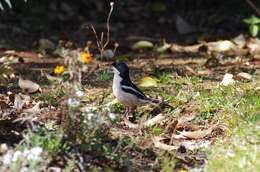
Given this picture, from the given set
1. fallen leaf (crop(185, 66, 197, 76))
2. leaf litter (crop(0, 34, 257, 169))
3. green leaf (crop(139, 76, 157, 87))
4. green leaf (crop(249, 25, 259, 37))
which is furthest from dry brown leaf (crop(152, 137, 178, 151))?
green leaf (crop(249, 25, 259, 37))

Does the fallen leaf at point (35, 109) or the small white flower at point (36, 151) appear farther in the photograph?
the fallen leaf at point (35, 109)

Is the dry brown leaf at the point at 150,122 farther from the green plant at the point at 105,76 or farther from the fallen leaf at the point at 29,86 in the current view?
the green plant at the point at 105,76

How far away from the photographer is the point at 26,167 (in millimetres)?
4895

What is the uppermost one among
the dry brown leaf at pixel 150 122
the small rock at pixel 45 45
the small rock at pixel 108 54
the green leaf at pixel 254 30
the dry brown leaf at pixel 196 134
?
the green leaf at pixel 254 30

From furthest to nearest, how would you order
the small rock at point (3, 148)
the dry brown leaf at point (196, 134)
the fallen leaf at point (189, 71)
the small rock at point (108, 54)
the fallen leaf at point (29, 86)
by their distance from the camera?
the small rock at point (108, 54) → the fallen leaf at point (189, 71) → the fallen leaf at point (29, 86) → the dry brown leaf at point (196, 134) → the small rock at point (3, 148)

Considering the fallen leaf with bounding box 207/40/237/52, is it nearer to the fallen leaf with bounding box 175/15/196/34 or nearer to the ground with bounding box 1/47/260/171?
the ground with bounding box 1/47/260/171

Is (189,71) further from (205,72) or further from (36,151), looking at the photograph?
(36,151)

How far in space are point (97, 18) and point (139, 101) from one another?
17.7 ft

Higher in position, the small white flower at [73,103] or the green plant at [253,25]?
the green plant at [253,25]

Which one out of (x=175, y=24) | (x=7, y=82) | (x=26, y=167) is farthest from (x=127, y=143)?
(x=175, y=24)

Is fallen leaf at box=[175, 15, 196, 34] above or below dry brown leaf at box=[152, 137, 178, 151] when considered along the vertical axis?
above

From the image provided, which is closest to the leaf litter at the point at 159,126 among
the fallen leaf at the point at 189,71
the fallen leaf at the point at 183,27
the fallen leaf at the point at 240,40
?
the fallen leaf at the point at 189,71

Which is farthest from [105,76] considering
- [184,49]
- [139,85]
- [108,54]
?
[184,49]

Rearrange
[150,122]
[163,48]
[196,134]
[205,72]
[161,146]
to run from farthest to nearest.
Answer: [163,48] → [205,72] → [150,122] → [196,134] → [161,146]
